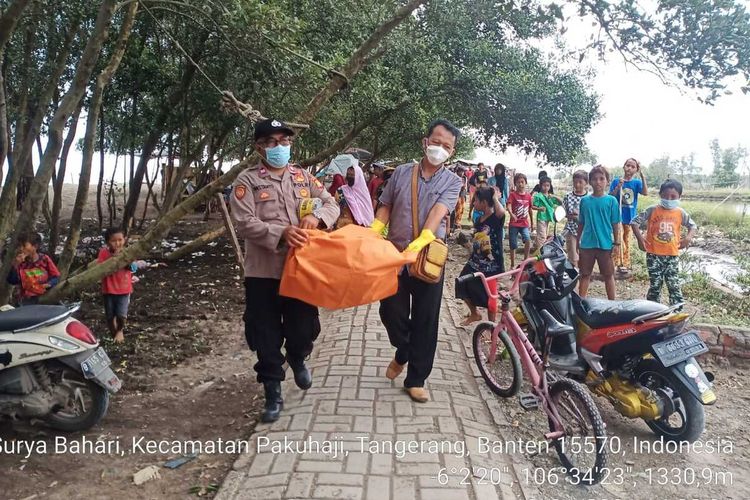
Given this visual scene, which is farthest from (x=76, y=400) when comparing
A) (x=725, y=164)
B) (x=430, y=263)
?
(x=725, y=164)

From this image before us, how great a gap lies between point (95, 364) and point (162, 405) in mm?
729

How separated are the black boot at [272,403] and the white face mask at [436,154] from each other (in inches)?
71.7

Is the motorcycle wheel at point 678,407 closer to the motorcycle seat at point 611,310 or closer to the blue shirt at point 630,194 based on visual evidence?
the motorcycle seat at point 611,310

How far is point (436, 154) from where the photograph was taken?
3652 millimetres

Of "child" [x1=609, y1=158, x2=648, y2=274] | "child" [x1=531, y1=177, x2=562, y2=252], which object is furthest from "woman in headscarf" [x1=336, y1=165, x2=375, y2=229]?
"child" [x1=531, y1=177, x2=562, y2=252]

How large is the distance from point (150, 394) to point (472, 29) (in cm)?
914

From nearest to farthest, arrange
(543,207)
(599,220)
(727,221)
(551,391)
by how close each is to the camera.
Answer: (551,391) < (599,220) < (543,207) < (727,221)

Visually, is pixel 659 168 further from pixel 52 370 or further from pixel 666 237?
pixel 52 370

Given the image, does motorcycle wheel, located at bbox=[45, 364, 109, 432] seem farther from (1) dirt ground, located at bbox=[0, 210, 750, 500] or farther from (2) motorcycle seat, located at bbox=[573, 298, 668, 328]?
(2) motorcycle seat, located at bbox=[573, 298, 668, 328]

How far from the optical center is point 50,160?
171 inches

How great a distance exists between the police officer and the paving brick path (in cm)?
43

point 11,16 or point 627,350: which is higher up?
point 11,16

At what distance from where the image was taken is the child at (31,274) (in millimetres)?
4980

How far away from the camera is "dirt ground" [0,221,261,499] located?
3.18 meters
